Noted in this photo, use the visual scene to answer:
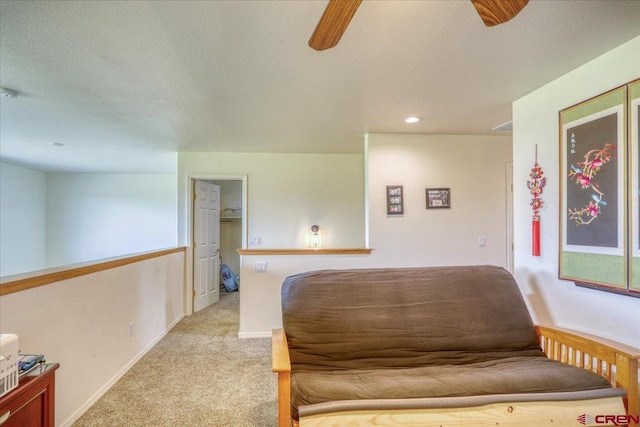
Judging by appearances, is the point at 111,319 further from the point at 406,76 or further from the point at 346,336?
the point at 406,76

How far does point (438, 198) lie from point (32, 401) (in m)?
3.44

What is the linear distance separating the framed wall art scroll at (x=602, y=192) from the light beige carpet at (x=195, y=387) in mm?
2189

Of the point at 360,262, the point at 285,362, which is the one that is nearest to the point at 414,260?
the point at 360,262

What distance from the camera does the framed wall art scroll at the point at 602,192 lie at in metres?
1.61

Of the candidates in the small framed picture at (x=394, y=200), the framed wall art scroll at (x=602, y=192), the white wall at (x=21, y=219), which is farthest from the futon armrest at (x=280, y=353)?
the white wall at (x=21, y=219)

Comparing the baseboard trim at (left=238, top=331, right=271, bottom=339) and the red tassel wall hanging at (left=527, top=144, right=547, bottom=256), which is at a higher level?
the red tassel wall hanging at (left=527, top=144, right=547, bottom=256)

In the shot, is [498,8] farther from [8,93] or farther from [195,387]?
[8,93]

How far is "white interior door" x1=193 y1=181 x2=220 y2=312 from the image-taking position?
4438 millimetres

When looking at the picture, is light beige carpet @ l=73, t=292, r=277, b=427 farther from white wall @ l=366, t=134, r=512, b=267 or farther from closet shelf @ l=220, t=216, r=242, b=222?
closet shelf @ l=220, t=216, r=242, b=222

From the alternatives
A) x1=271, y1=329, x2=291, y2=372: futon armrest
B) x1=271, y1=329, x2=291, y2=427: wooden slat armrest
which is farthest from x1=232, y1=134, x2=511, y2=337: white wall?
x1=271, y1=329, x2=291, y2=427: wooden slat armrest

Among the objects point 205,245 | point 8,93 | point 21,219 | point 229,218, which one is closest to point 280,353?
point 8,93

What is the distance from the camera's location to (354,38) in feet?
5.30

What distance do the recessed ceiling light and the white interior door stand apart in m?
2.24

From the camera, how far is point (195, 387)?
7.72 ft
